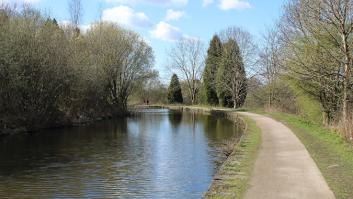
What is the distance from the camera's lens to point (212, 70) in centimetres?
6994

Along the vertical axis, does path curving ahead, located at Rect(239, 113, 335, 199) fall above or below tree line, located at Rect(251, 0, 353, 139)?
below

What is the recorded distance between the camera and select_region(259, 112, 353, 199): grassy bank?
1041 centimetres

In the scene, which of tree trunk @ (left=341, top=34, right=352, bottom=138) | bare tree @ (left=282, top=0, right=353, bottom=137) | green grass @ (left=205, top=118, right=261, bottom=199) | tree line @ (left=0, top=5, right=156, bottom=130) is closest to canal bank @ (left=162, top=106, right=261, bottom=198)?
green grass @ (left=205, top=118, right=261, bottom=199)

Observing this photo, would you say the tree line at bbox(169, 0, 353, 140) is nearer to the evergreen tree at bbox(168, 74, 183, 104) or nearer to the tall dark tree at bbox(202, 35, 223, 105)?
the tall dark tree at bbox(202, 35, 223, 105)

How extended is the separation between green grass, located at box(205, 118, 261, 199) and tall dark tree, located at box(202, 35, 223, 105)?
2011 inches

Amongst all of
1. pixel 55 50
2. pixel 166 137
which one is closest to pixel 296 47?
pixel 166 137

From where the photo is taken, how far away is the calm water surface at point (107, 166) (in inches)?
525

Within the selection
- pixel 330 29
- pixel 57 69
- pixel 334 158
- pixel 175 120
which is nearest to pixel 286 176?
pixel 334 158

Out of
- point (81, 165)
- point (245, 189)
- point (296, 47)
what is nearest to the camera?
point (245, 189)

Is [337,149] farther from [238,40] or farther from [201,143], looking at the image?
[238,40]

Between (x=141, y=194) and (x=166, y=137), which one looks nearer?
(x=141, y=194)

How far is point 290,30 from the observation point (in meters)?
24.8

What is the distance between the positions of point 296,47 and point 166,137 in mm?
9171

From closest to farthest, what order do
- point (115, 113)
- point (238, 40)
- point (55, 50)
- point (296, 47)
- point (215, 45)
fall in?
1. point (296, 47)
2. point (55, 50)
3. point (115, 113)
4. point (238, 40)
5. point (215, 45)
